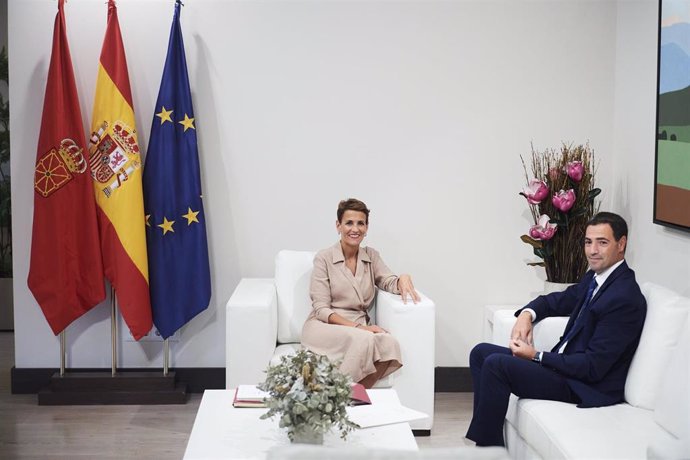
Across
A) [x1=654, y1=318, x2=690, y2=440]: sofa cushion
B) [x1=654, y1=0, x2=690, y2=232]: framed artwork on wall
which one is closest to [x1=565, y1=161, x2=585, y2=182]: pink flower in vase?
[x1=654, y1=0, x2=690, y2=232]: framed artwork on wall

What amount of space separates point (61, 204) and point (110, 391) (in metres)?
1.12

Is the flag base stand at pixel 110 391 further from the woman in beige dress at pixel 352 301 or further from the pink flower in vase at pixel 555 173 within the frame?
the pink flower in vase at pixel 555 173

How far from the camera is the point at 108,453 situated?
14.0ft

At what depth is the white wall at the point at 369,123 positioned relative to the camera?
205 inches

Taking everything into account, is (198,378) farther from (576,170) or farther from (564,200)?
(576,170)

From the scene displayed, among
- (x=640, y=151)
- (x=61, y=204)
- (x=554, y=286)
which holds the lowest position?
(x=554, y=286)

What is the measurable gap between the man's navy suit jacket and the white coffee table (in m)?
0.82

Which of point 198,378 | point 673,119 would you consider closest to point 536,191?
point 673,119

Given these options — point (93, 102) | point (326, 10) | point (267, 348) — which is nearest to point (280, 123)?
point (326, 10)

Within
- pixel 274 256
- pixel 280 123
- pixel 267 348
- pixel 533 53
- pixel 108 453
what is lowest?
pixel 108 453

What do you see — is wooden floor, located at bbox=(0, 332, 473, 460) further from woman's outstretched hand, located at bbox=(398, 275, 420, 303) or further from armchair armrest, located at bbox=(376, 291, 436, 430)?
woman's outstretched hand, located at bbox=(398, 275, 420, 303)

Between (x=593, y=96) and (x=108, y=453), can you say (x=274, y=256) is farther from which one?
(x=593, y=96)

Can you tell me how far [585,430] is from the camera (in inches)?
130

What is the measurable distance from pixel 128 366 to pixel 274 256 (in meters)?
1.11
